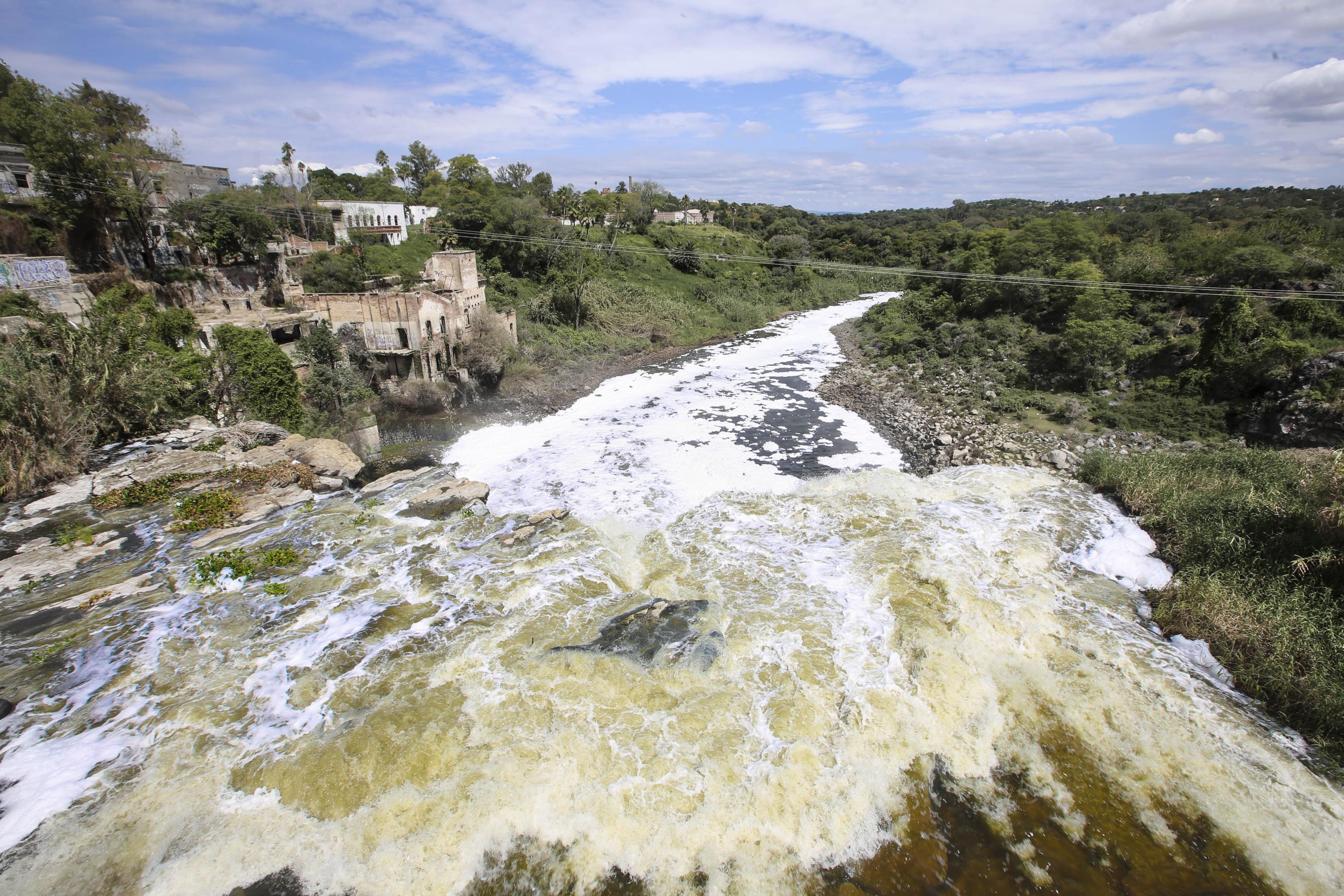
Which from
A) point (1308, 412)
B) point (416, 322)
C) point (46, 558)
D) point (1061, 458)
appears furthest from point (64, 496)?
point (1308, 412)

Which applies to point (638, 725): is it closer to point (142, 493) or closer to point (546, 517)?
point (546, 517)

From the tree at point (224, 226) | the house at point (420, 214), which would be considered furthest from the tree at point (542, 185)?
the tree at point (224, 226)

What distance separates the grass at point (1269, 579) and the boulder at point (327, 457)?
1989 cm

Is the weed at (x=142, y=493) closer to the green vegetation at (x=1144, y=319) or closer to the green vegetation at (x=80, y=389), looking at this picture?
the green vegetation at (x=80, y=389)

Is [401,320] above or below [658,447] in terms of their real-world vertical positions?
above

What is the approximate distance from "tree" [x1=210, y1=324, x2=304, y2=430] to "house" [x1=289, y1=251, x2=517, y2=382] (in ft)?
12.6

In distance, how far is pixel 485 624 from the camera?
33.9 feet

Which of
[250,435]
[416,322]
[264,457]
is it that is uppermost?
[416,322]

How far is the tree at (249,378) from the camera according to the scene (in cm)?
1722

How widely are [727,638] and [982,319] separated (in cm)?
2989

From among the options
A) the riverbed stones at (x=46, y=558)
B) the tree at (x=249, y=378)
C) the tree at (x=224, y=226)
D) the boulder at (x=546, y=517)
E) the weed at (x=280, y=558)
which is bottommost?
the boulder at (x=546, y=517)

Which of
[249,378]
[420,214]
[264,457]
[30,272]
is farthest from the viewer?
[420,214]

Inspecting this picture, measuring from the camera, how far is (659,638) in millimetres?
9922

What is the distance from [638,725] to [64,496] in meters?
14.8
